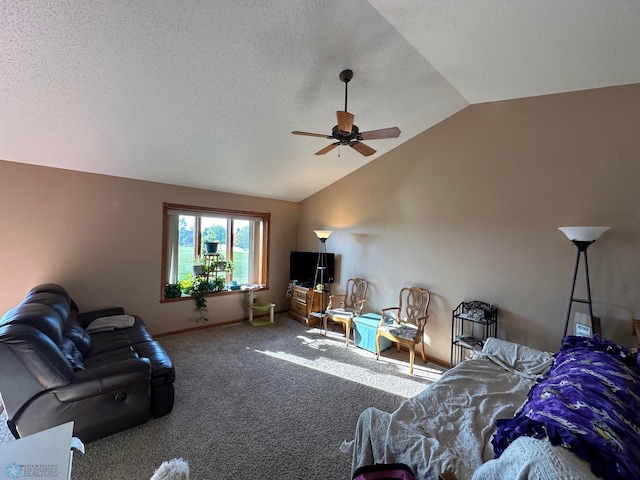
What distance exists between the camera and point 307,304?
4977mm

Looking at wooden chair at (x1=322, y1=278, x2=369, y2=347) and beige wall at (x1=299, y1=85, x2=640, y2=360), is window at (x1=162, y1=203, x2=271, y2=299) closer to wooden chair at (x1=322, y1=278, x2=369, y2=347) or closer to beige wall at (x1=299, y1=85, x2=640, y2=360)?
wooden chair at (x1=322, y1=278, x2=369, y2=347)

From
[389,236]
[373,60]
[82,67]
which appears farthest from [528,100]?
[82,67]

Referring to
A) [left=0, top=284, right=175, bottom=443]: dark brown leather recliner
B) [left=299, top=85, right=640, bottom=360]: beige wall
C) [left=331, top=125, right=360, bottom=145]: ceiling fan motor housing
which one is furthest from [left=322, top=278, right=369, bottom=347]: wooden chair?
[left=331, top=125, right=360, bottom=145]: ceiling fan motor housing

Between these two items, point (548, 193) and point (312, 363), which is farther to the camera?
point (312, 363)

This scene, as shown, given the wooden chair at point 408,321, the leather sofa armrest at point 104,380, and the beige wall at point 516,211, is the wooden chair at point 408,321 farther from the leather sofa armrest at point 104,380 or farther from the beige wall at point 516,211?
the leather sofa armrest at point 104,380

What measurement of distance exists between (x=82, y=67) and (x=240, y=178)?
234 centimetres

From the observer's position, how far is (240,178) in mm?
4336

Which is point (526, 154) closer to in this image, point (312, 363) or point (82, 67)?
point (312, 363)

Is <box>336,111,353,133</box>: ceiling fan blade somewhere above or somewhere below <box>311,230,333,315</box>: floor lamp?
above

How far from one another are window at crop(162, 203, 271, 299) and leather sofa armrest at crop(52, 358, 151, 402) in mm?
2256

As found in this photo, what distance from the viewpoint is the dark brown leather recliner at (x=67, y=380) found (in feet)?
5.96

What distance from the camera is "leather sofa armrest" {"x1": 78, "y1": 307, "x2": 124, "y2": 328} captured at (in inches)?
129

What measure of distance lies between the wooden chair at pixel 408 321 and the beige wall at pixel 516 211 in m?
0.13

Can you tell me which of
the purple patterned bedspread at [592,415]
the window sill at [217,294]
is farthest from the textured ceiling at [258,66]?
the purple patterned bedspread at [592,415]
